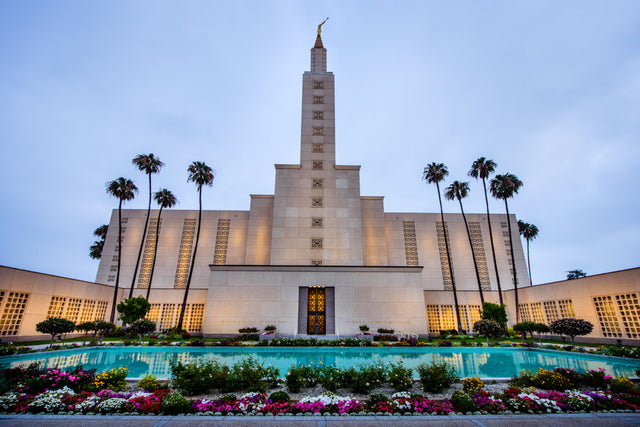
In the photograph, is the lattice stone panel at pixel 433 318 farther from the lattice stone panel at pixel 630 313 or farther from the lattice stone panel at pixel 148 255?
the lattice stone panel at pixel 148 255

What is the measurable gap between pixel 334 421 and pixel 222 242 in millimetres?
34917

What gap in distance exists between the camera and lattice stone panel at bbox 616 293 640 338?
62.4ft

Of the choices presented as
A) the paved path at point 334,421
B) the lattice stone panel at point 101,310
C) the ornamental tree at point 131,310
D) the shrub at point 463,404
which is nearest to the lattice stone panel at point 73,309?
the lattice stone panel at point 101,310

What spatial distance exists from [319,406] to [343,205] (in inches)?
1066

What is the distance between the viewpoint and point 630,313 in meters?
19.5

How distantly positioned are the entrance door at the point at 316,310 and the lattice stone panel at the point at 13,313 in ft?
67.5

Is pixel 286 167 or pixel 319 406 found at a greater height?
pixel 286 167

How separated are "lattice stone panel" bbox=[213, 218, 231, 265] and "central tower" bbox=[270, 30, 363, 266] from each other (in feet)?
31.4

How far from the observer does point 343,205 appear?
32.9 metres

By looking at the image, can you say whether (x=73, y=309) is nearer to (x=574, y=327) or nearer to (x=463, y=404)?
(x=463, y=404)

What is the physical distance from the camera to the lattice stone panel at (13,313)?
1912cm

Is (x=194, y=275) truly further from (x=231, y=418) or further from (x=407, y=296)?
(x=231, y=418)

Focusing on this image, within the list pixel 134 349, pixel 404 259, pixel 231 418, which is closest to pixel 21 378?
pixel 231 418

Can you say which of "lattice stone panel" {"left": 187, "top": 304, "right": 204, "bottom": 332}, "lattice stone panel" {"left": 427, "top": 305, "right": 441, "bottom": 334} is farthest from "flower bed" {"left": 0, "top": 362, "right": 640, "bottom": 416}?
"lattice stone panel" {"left": 427, "top": 305, "right": 441, "bottom": 334}
